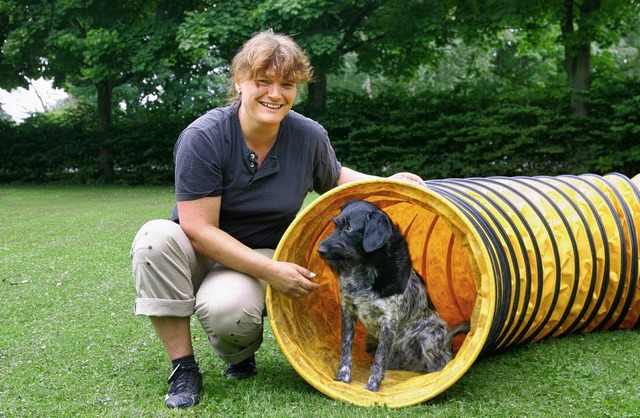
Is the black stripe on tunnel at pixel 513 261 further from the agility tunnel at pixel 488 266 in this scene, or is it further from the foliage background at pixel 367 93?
the foliage background at pixel 367 93

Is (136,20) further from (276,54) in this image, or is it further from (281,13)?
(276,54)

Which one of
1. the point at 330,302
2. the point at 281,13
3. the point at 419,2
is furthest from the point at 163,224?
the point at 419,2

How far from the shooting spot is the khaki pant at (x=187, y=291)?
3316 mm

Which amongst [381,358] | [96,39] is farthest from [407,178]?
[96,39]

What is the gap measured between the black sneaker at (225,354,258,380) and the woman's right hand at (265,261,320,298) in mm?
560

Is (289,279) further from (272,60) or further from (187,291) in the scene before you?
(272,60)

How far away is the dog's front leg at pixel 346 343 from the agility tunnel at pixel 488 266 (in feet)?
0.35

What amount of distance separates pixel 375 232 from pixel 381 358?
639 millimetres

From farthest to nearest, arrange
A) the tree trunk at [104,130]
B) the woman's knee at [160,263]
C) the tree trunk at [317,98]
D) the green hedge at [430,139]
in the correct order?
the tree trunk at [104,130] < the tree trunk at [317,98] < the green hedge at [430,139] < the woman's knee at [160,263]

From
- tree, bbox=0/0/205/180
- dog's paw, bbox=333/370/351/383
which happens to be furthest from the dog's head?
tree, bbox=0/0/205/180

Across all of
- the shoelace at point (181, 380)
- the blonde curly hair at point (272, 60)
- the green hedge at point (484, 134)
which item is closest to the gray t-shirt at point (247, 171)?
the blonde curly hair at point (272, 60)

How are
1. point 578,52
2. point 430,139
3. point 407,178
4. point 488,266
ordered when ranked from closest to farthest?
point 488,266, point 407,178, point 578,52, point 430,139

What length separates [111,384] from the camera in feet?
11.7

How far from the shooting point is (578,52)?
52.9ft
